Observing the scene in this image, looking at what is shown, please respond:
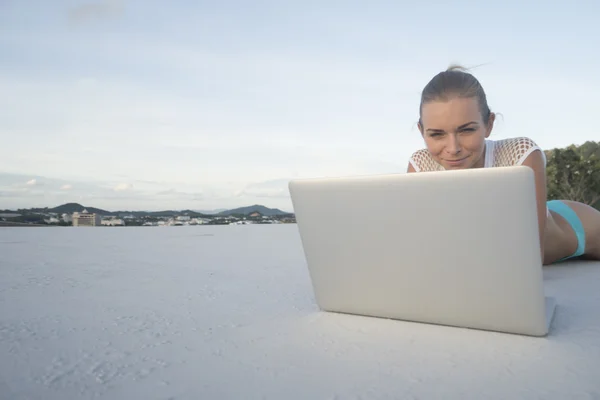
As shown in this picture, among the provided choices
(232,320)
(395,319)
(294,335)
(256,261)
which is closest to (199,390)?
(294,335)

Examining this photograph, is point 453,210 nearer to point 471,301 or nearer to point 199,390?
point 471,301

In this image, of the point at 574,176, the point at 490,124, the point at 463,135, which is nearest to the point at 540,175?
the point at 490,124

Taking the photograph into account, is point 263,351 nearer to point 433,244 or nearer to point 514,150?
point 433,244

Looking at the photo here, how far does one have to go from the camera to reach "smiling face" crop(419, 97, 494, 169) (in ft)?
4.64

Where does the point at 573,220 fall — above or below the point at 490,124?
below

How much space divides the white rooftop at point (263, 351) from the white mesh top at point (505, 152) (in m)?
0.53

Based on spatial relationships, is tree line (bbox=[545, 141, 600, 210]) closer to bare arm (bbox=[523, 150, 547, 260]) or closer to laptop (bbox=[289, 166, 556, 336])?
bare arm (bbox=[523, 150, 547, 260])

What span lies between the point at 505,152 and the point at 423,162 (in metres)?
0.33

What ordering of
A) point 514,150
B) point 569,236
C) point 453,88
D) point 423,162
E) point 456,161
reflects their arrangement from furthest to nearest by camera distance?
point 569,236, point 423,162, point 514,150, point 456,161, point 453,88

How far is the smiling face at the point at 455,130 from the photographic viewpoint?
141cm

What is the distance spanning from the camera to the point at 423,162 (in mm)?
1847

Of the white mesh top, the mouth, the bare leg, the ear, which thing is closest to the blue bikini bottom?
the bare leg

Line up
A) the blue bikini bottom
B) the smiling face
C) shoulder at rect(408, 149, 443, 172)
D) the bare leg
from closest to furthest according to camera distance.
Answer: the smiling face → shoulder at rect(408, 149, 443, 172) → the bare leg → the blue bikini bottom

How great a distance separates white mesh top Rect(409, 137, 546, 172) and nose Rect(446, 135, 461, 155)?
210 millimetres
